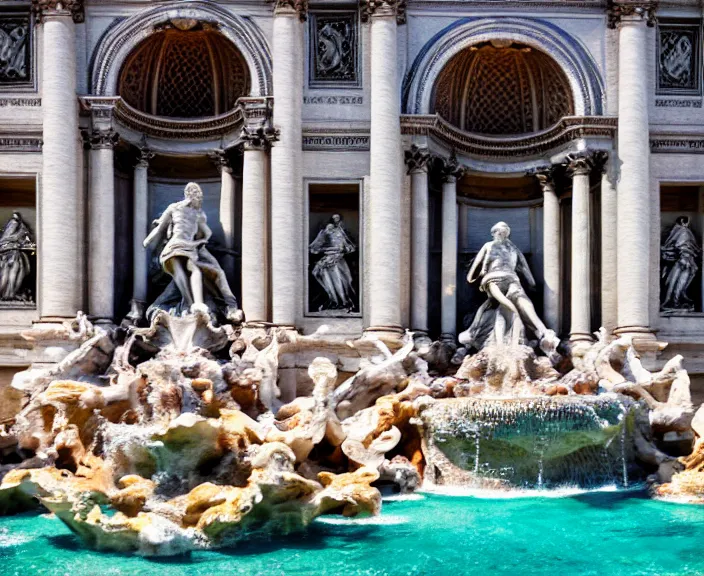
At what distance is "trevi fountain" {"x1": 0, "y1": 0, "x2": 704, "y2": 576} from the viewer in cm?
1551

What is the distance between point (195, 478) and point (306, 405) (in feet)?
8.21

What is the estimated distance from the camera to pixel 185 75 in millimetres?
20688

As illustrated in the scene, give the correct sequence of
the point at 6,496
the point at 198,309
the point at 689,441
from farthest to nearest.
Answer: the point at 198,309, the point at 689,441, the point at 6,496

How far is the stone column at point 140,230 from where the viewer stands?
19344mm

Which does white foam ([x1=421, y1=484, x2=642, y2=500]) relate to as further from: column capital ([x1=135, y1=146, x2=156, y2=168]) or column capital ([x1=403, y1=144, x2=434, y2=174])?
column capital ([x1=135, y1=146, x2=156, y2=168])

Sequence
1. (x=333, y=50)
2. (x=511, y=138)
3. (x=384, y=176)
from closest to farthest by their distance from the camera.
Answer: (x=384, y=176) → (x=333, y=50) → (x=511, y=138)

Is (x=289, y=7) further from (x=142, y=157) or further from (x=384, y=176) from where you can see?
(x=142, y=157)

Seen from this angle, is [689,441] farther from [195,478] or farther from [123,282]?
[123,282]

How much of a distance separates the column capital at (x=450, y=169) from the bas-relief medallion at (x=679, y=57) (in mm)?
4540

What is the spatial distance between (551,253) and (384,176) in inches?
156

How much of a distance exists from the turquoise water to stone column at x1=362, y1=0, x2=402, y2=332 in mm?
5944

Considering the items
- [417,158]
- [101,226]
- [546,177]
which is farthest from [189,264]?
[546,177]

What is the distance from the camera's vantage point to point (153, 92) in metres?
20.6

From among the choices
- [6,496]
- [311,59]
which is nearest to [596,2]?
[311,59]
